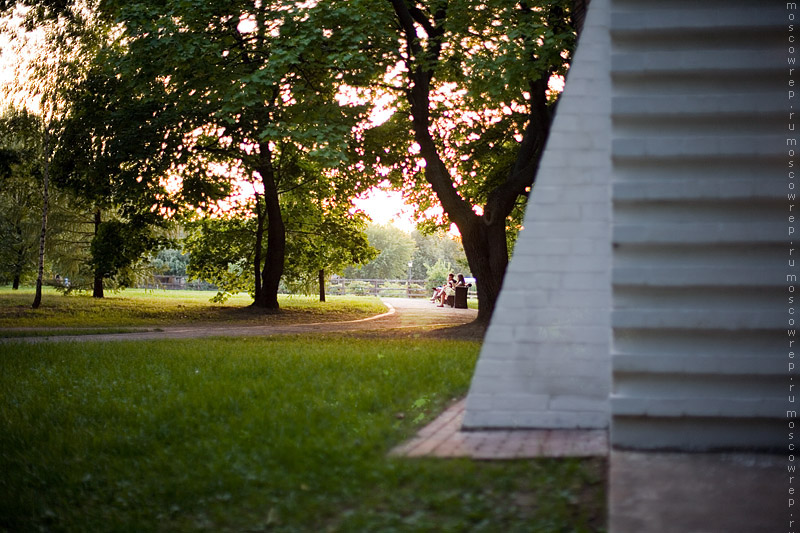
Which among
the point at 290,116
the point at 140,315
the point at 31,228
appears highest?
the point at 290,116

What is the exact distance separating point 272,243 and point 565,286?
2041cm

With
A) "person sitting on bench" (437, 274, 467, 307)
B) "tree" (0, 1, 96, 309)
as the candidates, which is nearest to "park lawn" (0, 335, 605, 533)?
"tree" (0, 1, 96, 309)

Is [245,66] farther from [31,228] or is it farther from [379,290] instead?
[379,290]

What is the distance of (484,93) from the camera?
15.0 m

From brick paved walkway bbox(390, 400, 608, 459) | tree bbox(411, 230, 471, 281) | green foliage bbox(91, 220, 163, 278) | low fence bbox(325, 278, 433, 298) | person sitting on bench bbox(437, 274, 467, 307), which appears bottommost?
low fence bbox(325, 278, 433, 298)

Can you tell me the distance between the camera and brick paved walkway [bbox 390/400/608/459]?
14.8 feet

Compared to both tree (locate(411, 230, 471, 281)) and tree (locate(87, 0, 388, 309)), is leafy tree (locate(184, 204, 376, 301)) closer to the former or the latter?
tree (locate(87, 0, 388, 309))

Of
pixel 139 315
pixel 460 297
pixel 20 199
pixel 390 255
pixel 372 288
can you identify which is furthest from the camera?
pixel 390 255

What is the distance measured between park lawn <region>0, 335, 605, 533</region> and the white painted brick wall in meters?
0.85

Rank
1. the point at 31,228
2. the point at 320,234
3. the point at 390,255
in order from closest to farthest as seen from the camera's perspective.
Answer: the point at 320,234, the point at 31,228, the point at 390,255

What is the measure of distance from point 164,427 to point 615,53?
15.7 ft

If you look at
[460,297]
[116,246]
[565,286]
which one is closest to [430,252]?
[460,297]

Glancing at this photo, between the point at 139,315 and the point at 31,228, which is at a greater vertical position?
the point at 31,228

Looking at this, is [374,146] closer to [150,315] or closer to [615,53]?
[150,315]
